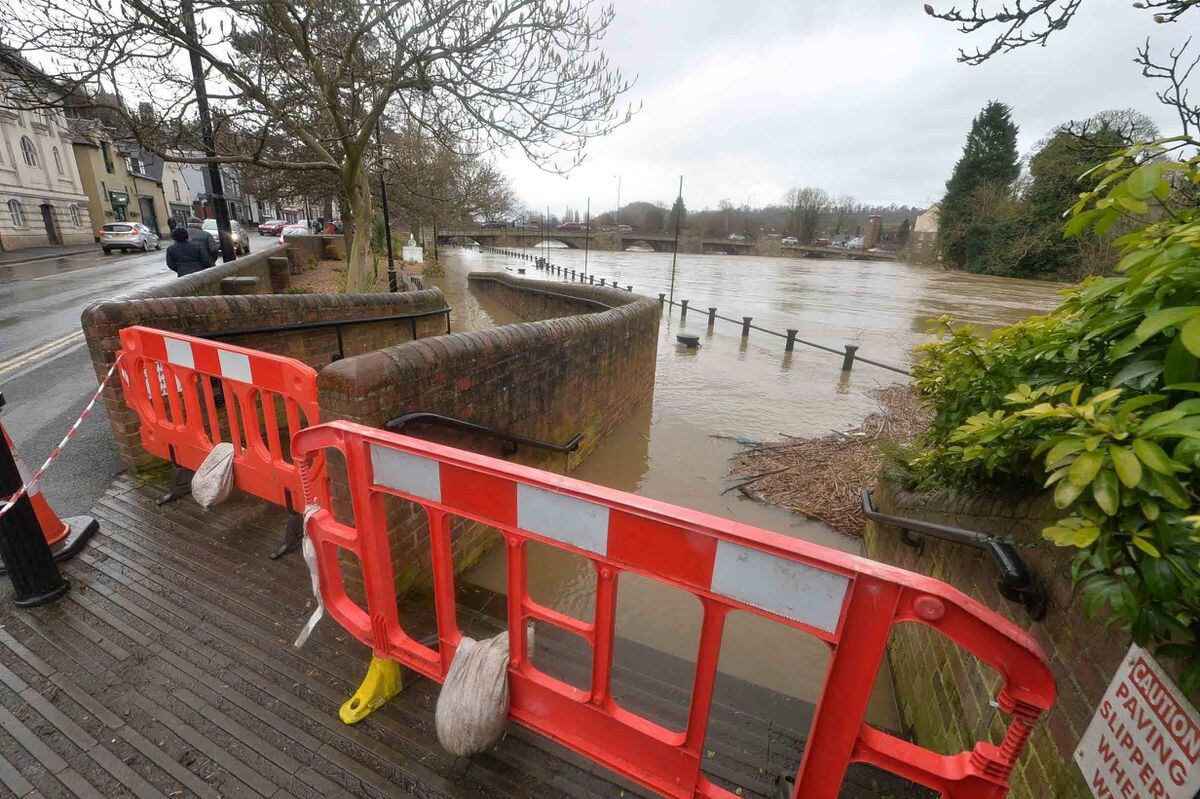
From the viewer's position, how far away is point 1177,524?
3.20 feet

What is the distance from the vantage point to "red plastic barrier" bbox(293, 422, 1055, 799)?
4.05 feet

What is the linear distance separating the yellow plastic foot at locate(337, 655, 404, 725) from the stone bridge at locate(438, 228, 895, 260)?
69.3 m

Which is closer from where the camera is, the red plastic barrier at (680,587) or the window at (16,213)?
the red plastic barrier at (680,587)

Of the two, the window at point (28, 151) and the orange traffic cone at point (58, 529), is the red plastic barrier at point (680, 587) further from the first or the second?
the window at point (28, 151)

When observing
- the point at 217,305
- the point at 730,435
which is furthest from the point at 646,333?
the point at 217,305

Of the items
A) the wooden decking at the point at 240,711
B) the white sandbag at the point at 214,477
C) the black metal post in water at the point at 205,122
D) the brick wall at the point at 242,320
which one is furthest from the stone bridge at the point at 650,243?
the wooden decking at the point at 240,711

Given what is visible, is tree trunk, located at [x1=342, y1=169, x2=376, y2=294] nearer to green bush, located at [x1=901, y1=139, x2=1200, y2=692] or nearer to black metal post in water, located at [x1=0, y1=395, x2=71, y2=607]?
black metal post in water, located at [x1=0, y1=395, x2=71, y2=607]

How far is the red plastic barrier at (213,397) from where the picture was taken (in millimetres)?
2842

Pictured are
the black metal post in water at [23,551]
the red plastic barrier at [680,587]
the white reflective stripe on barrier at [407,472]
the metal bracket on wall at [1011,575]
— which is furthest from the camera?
the black metal post in water at [23,551]

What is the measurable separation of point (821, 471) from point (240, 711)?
5278mm

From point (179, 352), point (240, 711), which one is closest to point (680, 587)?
point (240, 711)

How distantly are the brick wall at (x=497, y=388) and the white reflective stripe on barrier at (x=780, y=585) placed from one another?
1.85m

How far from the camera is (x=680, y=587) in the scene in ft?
4.54

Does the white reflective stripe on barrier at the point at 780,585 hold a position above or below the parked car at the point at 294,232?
above
